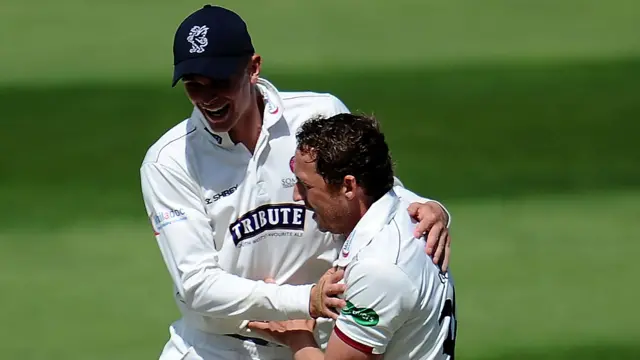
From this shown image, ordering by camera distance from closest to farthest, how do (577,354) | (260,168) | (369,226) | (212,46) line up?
1. (369,226)
2. (212,46)
3. (260,168)
4. (577,354)

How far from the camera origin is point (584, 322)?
5.38 metres

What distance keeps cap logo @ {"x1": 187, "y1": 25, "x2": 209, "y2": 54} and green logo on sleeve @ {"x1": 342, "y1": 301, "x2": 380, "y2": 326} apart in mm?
926

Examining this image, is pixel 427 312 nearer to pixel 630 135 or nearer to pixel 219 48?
pixel 219 48

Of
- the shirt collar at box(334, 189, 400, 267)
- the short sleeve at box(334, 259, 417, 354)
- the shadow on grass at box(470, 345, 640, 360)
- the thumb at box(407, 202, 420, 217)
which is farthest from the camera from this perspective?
the shadow on grass at box(470, 345, 640, 360)

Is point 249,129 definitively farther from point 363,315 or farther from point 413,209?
point 363,315

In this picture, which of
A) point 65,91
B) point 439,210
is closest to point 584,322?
point 439,210

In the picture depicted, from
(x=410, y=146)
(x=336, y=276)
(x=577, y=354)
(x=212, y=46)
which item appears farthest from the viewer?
(x=410, y=146)

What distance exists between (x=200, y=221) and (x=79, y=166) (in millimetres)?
3339

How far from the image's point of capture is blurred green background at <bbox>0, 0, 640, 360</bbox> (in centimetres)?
547

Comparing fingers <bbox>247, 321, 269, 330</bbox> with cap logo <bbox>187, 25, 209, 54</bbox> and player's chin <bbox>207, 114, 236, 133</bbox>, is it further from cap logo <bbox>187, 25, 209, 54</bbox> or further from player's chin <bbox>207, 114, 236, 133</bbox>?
cap logo <bbox>187, 25, 209, 54</bbox>

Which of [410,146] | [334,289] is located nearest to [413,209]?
[334,289]

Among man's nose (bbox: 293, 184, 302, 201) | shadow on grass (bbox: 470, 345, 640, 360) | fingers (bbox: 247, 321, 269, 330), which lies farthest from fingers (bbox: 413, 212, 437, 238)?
shadow on grass (bbox: 470, 345, 640, 360)

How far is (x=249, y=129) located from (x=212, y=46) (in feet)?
1.22

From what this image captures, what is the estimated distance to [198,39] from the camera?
3316 millimetres
